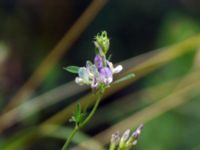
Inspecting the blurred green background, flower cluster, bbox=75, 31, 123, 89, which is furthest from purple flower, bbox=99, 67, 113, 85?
the blurred green background

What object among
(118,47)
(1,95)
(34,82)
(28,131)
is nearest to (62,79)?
(118,47)

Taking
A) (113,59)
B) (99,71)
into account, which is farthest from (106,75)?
(113,59)

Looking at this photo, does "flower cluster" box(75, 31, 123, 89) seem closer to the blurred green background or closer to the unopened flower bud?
the unopened flower bud

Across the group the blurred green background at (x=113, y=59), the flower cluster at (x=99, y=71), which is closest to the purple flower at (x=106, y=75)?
the flower cluster at (x=99, y=71)

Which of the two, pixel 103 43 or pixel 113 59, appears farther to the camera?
pixel 113 59

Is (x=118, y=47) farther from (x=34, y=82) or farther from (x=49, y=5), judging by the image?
(x=34, y=82)

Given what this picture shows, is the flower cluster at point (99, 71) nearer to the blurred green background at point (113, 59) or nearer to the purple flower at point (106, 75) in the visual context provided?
the purple flower at point (106, 75)

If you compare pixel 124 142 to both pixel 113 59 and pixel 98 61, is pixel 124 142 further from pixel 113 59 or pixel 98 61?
pixel 113 59
